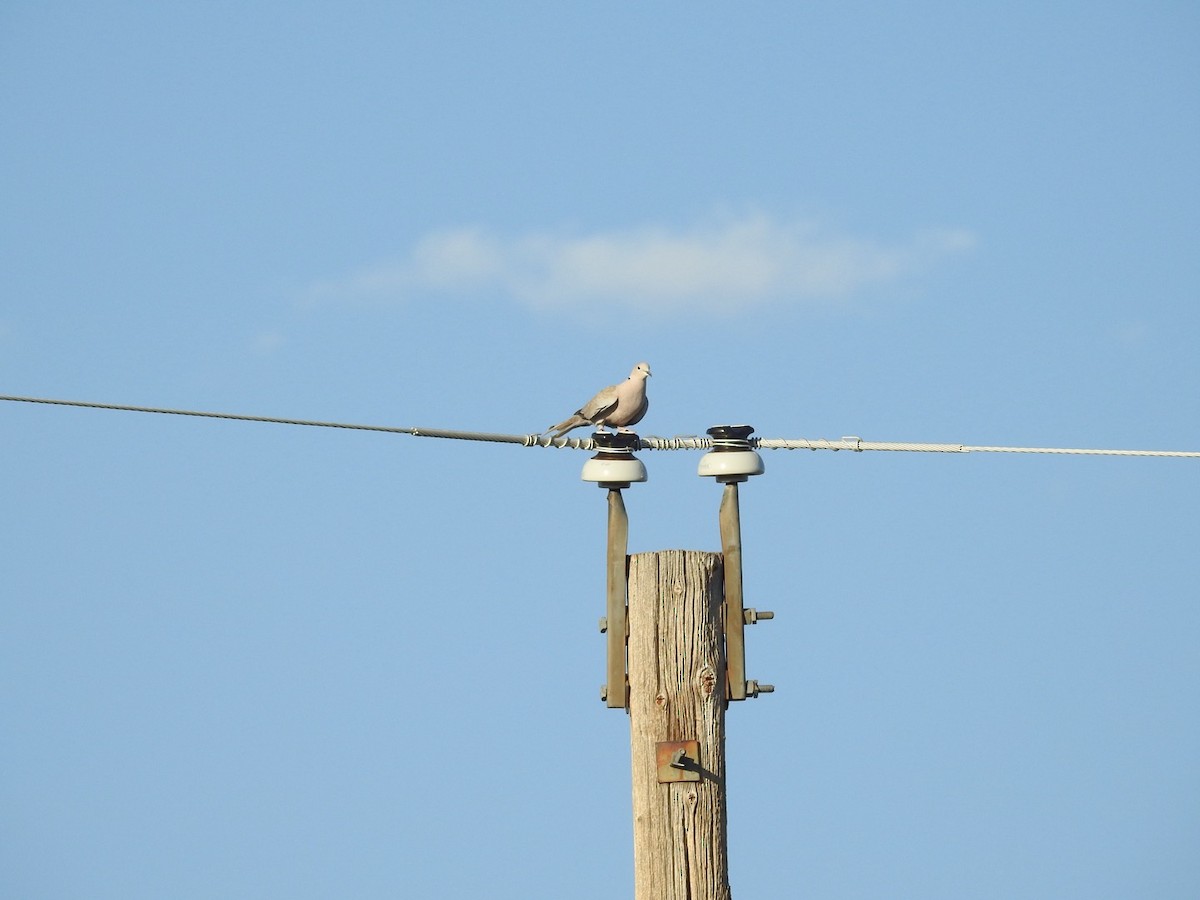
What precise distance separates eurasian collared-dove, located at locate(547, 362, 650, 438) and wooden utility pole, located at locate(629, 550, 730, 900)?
175 cm

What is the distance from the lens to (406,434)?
5.00 metres

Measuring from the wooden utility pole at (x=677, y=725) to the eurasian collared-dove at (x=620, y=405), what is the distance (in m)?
1.75

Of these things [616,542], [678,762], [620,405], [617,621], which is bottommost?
[678,762]

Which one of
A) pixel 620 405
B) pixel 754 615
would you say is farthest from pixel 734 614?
pixel 620 405

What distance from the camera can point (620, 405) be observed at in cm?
636

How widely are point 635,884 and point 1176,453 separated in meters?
2.87

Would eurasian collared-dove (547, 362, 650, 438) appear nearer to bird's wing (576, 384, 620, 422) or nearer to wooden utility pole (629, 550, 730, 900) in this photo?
bird's wing (576, 384, 620, 422)

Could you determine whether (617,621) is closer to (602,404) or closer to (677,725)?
(677,725)

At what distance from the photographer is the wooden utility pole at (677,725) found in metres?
4.41

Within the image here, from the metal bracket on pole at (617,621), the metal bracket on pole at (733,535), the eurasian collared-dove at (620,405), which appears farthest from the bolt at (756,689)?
the eurasian collared-dove at (620,405)

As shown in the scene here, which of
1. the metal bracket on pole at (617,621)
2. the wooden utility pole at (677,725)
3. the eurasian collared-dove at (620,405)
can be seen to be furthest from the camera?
the eurasian collared-dove at (620,405)

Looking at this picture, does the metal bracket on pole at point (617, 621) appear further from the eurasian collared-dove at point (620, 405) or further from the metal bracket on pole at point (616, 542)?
the eurasian collared-dove at point (620, 405)

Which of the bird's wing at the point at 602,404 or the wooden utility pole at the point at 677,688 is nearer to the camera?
the wooden utility pole at the point at 677,688

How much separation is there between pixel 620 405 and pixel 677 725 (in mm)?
2222
